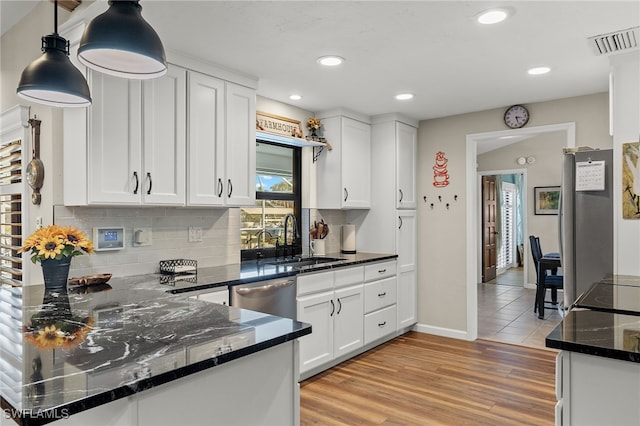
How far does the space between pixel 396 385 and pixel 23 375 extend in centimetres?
276

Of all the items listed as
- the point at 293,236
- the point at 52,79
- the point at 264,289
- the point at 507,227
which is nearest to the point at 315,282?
the point at 264,289

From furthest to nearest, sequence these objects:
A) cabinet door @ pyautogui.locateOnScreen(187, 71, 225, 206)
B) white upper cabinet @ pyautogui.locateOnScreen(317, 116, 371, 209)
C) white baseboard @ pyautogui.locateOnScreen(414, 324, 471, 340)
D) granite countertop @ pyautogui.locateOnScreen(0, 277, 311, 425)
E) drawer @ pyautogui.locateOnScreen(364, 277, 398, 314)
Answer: white baseboard @ pyautogui.locateOnScreen(414, 324, 471, 340) → white upper cabinet @ pyautogui.locateOnScreen(317, 116, 371, 209) → drawer @ pyautogui.locateOnScreen(364, 277, 398, 314) → cabinet door @ pyautogui.locateOnScreen(187, 71, 225, 206) → granite countertop @ pyautogui.locateOnScreen(0, 277, 311, 425)

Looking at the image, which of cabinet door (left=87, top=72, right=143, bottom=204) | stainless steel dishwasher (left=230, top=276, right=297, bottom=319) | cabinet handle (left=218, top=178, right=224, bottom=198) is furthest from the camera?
cabinet handle (left=218, top=178, right=224, bottom=198)

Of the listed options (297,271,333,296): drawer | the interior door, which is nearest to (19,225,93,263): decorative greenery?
(297,271,333,296): drawer

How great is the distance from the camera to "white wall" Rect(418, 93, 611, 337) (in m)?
4.51

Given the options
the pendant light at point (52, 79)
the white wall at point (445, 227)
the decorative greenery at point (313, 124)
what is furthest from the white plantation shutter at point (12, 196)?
the white wall at point (445, 227)

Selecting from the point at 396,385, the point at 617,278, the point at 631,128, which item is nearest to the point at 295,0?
the point at 631,128

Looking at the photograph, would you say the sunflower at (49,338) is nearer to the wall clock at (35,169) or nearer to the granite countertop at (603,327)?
the wall clock at (35,169)

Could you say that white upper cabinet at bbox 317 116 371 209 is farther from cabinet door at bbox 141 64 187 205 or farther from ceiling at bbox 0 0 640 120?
cabinet door at bbox 141 64 187 205

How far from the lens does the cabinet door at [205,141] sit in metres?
2.85

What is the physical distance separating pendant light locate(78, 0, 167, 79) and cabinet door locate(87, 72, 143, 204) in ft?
2.84

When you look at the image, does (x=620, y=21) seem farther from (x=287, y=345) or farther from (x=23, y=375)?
(x=23, y=375)

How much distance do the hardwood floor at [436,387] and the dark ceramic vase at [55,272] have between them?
1646 mm

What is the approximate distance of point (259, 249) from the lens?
3.91 m
